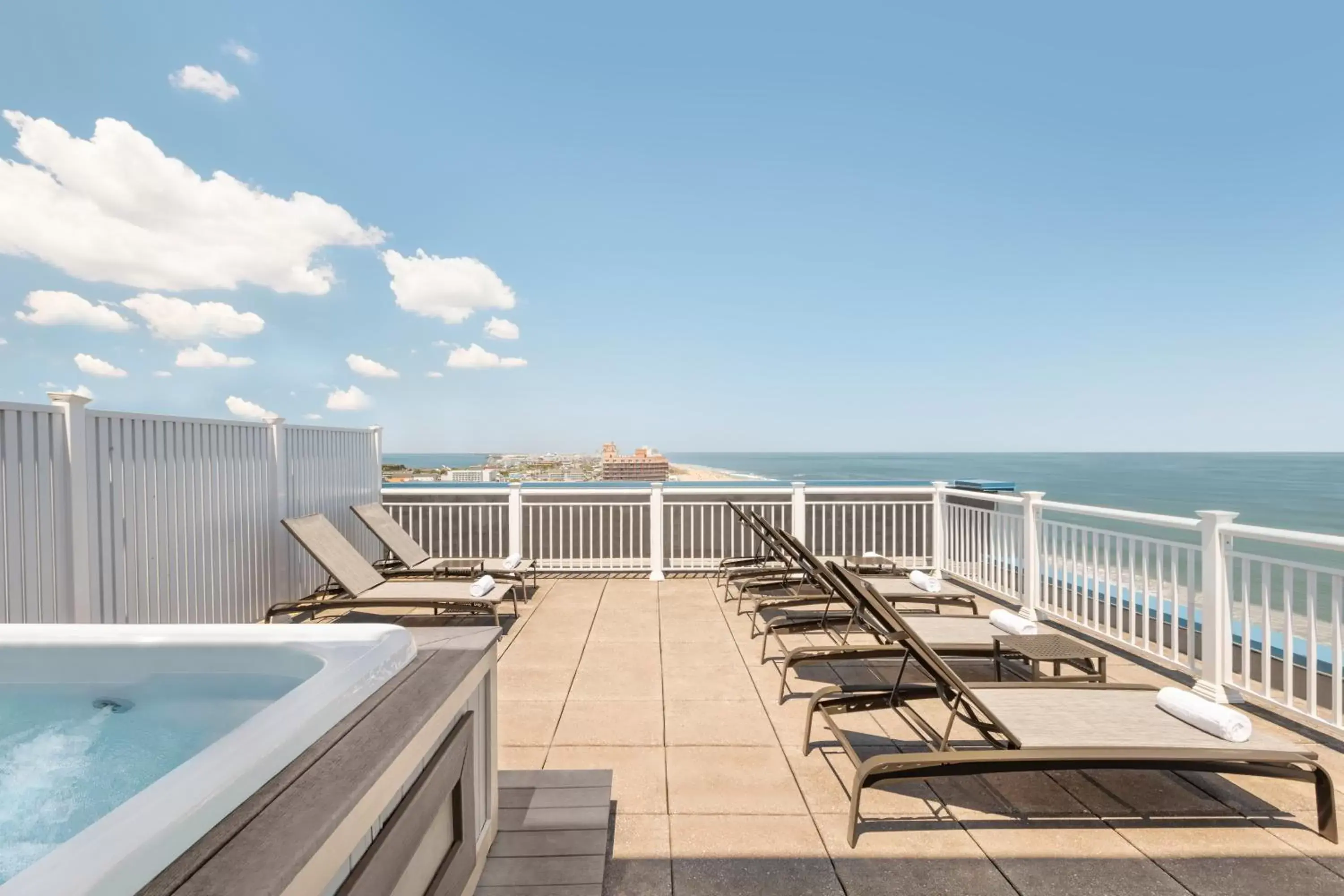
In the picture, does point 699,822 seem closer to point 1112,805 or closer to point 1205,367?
point 1112,805

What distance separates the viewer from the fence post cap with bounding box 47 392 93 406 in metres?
3.14

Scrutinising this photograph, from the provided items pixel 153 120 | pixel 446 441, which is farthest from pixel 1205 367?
pixel 153 120

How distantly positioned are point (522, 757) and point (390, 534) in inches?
155

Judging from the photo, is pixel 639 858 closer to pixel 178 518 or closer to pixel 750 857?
pixel 750 857

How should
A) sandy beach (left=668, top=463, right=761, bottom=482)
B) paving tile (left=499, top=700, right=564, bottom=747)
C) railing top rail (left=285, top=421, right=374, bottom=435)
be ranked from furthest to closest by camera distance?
1. sandy beach (left=668, top=463, right=761, bottom=482)
2. railing top rail (left=285, top=421, right=374, bottom=435)
3. paving tile (left=499, top=700, right=564, bottom=747)

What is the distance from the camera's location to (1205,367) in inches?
1582

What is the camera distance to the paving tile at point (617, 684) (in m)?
3.48

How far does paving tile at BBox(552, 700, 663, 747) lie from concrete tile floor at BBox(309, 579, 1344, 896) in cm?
1

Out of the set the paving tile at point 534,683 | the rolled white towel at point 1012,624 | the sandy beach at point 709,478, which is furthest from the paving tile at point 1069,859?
the sandy beach at point 709,478

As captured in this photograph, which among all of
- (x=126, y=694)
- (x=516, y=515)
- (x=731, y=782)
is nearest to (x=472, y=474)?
(x=516, y=515)

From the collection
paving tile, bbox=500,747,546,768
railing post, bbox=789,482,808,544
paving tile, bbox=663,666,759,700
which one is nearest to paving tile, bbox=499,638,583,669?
paving tile, bbox=663,666,759,700

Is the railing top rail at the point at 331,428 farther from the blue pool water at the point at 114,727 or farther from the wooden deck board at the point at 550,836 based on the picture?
the wooden deck board at the point at 550,836

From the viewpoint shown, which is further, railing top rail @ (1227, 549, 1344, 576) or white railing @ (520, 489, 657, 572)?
white railing @ (520, 489, 657, 572)

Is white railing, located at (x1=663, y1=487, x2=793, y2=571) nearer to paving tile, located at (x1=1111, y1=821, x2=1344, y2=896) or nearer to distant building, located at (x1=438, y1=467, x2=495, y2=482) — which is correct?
distant building, located at (x1=438, y1=467, x2=495, y2=482)
